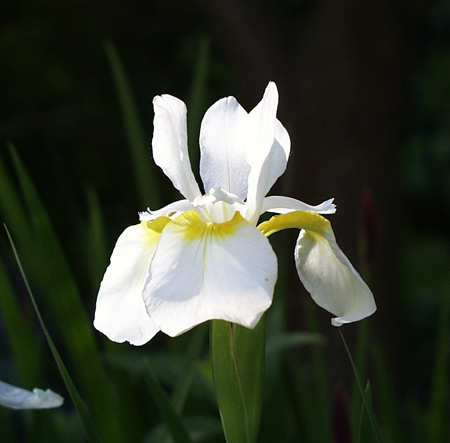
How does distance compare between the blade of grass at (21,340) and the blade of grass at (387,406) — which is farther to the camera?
the blade of grass at (387,406)

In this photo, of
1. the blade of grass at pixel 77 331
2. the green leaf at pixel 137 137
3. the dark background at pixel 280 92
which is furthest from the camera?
the dark background at pixel 280 92

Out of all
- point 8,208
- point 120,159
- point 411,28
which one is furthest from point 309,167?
point 8,208

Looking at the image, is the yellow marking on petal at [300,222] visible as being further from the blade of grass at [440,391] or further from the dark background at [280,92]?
the dark background at [280,92]

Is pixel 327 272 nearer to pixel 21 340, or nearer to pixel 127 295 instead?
pixel 127 295

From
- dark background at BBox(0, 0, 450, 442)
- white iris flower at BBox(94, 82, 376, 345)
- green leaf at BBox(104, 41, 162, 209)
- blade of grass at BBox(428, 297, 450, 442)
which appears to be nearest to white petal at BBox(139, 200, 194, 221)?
white iris flower at BBox(94, 82, 376, 345)

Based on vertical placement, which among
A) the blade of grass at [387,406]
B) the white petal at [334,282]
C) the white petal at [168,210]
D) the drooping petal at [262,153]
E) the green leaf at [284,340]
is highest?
the drooping petal at [262,153]

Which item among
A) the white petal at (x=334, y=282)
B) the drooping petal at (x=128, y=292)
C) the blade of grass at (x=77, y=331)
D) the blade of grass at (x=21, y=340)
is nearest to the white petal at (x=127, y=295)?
the drooping petal at (x=128, y=292)

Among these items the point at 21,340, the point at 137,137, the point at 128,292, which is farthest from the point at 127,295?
the point at 137,137

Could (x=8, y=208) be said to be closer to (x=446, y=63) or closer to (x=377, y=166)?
(x=377, y=166)
